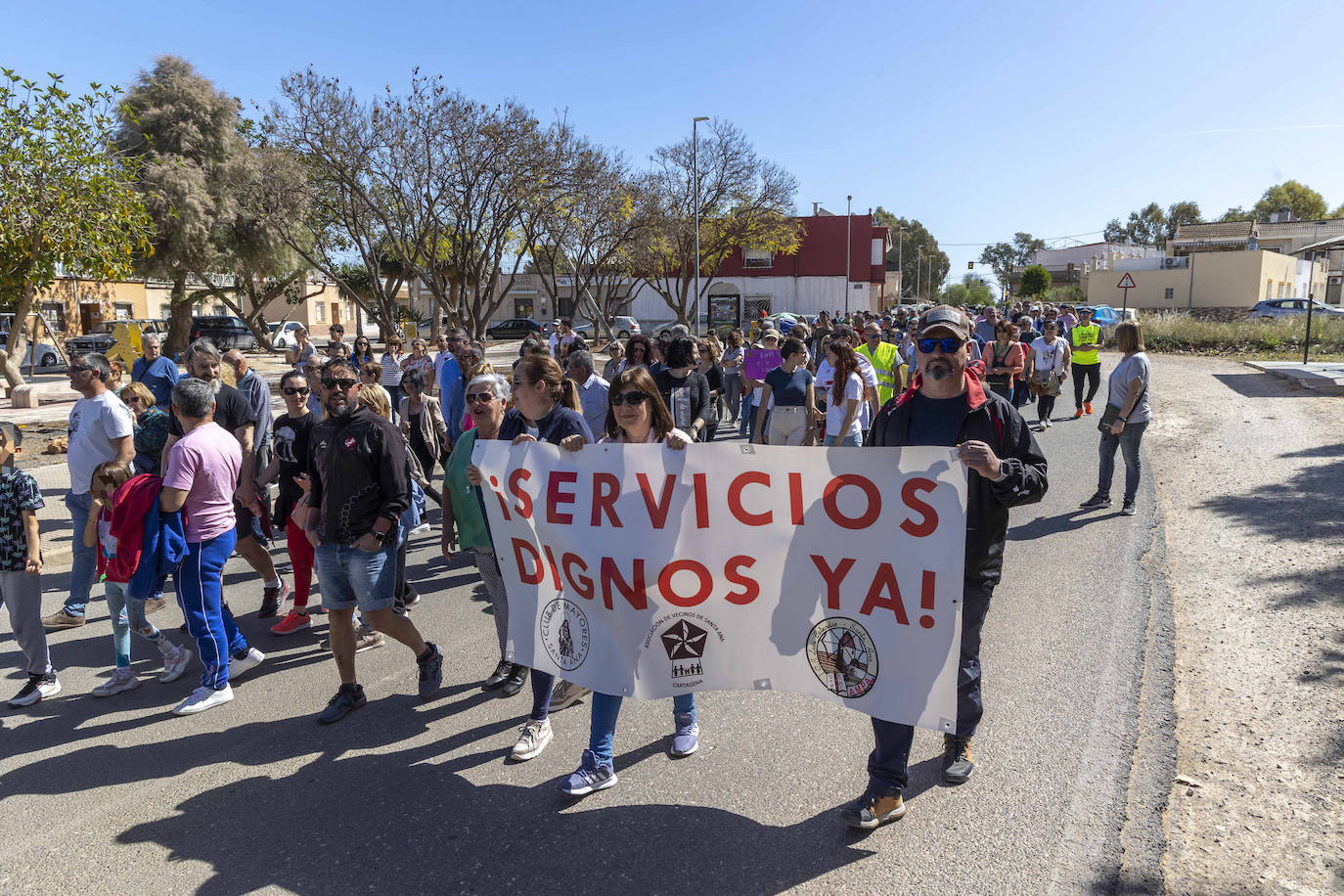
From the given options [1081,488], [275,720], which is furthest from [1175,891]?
[1081,488]

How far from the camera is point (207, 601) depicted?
4.54m

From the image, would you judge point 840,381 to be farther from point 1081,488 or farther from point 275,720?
point 275,720

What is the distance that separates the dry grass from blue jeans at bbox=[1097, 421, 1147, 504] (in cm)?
2183

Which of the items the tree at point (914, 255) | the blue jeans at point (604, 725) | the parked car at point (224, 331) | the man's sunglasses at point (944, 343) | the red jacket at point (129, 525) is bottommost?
the blue jeans at point (604, 725)

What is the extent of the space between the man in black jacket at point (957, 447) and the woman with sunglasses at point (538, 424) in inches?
57.7

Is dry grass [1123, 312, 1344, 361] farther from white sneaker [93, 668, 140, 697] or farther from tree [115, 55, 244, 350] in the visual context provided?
tree [115, 55, 244, 350]

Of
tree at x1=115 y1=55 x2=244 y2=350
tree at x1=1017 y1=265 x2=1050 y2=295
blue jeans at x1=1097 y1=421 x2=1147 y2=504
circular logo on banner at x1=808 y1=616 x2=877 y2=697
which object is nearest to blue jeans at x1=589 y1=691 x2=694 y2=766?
circular logo on banner at x1=808 y1=616 x2=877 y2=697

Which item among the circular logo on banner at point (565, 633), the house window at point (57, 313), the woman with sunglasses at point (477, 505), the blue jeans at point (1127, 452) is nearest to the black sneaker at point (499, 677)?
the woman with sunglasses at point (477, 505)

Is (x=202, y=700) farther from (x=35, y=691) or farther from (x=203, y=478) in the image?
(x=203, y=478)

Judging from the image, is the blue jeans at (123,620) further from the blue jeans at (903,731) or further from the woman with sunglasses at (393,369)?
the woman with sunglasses at (393,369)

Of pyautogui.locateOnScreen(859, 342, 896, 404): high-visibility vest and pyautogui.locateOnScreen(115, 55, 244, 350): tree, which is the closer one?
pyautogui.locateOnScreen(859, 342, 896, 404): high-visibility vest

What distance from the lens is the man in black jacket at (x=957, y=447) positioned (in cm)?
326

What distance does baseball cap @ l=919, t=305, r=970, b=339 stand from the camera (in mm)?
3277

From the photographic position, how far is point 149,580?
4609mm
